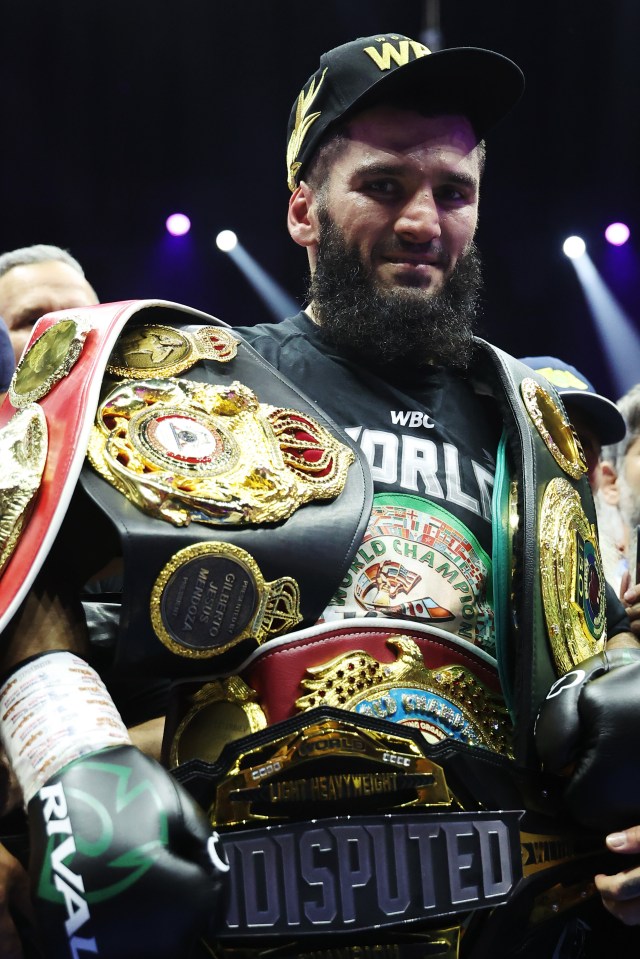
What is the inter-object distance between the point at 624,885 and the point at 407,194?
3.38 ft

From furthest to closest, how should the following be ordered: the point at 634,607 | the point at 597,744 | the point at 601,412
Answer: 1. the point at 601,412
2. the point at 634,607
3. the point at 597,744

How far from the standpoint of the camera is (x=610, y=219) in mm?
5020

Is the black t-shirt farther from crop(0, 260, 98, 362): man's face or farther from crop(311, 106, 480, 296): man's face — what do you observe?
crop(0, 260, 98, 362): man's face

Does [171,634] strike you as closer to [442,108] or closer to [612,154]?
[442,108]

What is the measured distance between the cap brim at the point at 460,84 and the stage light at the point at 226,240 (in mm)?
3255

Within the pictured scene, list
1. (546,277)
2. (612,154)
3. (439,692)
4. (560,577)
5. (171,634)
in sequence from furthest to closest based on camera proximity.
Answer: (546,277) < (612,154) < (560,577) < (439,692) < (171,634)

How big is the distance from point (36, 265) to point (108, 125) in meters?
1.72

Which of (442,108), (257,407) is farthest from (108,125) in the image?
(257,407)

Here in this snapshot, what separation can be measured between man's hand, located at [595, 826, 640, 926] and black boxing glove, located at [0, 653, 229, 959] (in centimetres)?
48

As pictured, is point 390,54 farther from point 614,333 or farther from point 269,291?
point 614,333

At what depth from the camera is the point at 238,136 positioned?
4699 mm

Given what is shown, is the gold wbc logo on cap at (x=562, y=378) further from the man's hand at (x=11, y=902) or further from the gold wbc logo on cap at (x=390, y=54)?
the man's hand at (x=11, y=902)

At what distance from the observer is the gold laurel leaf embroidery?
5.90ft

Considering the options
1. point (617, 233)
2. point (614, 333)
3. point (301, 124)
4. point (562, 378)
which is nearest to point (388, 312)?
point (301, 124)
